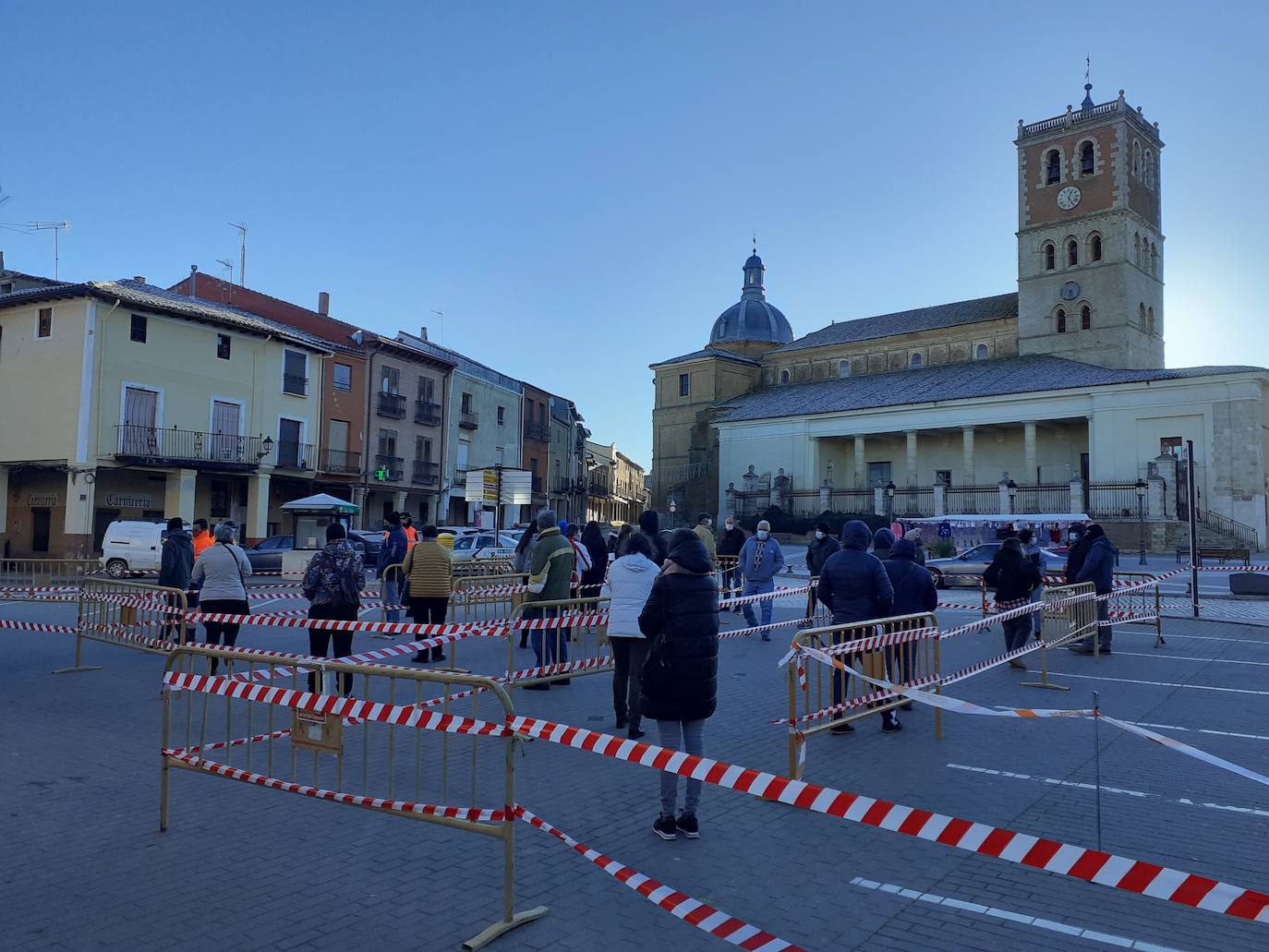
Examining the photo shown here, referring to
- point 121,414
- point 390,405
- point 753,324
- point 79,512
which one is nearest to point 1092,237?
point 753,324

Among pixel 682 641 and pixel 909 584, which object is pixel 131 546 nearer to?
pixel 909 584

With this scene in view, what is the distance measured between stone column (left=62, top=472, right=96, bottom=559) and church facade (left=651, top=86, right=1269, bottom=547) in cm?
3198

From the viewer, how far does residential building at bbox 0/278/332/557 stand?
2859cm

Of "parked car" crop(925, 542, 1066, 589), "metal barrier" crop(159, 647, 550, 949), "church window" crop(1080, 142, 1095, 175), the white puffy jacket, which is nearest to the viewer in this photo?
"metal barrier" crop(159, 647, 550, 949)

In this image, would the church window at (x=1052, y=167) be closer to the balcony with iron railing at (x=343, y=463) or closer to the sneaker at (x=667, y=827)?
the balcony with iron railing at (x=343, y=463)

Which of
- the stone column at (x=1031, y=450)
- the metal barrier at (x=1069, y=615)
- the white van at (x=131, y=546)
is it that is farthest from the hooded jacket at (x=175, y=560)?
the stone column at (x=1031, y=450)

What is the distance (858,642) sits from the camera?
720 centimetres

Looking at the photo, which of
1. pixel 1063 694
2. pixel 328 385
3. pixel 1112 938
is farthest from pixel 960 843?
pixel 328 385

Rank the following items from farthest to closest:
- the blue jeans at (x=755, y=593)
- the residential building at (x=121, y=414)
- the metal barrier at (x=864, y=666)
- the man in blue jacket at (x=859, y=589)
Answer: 1. the residential building at (x=121, y=414)
2. the blue jeans at (x=755, y=593)
3. the man in blue jacket at (x=859, y=589)
4. the metal barrier at (x=864, y=666)

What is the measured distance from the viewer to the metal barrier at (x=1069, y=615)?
1091 cm

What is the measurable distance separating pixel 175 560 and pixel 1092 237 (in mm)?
47391

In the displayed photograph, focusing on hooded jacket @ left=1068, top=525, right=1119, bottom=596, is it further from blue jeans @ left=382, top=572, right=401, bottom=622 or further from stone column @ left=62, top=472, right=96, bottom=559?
stone column @ left=62, top=472, right=96, bottom=559

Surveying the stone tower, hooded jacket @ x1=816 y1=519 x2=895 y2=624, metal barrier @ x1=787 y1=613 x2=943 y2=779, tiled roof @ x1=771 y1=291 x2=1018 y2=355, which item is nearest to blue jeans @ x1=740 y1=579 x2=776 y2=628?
metal barrier @ x1=787 y1=613 x2=943 y2=779

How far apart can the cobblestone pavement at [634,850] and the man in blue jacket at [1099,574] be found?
14.3 feet
